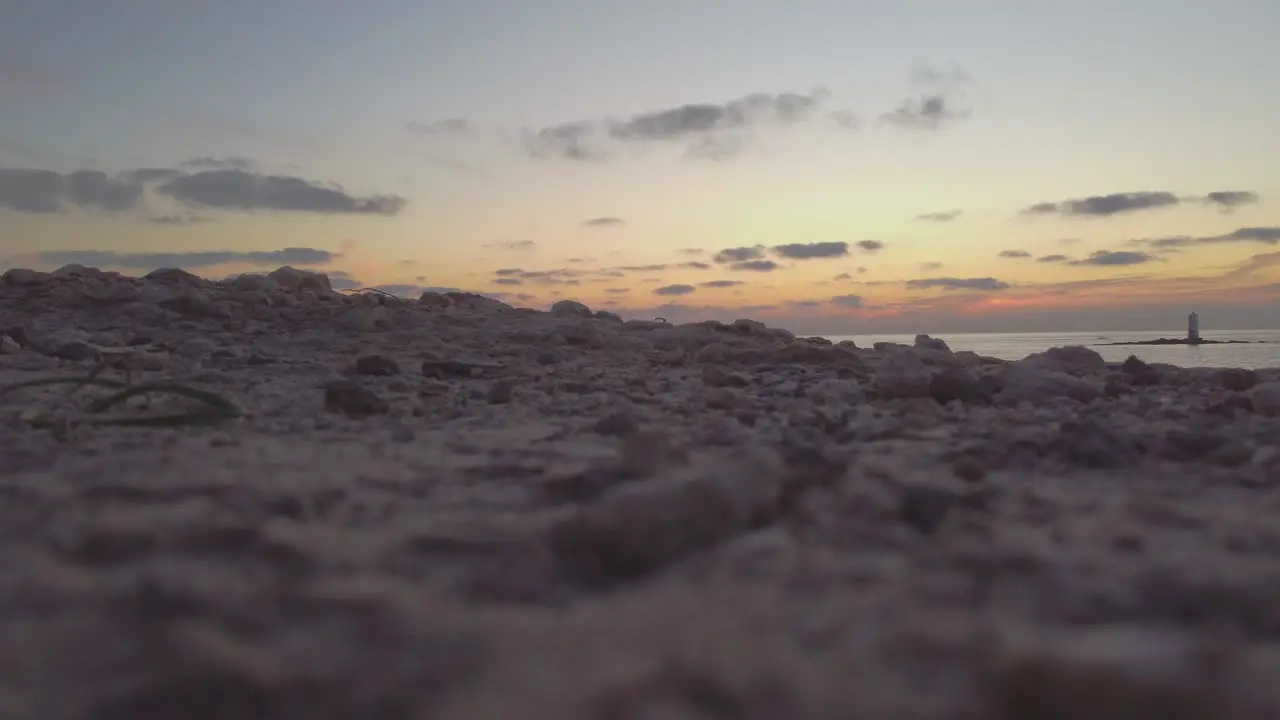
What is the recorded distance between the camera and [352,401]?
285cm

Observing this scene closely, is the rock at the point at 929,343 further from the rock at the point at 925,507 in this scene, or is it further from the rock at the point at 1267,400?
the rock at the point at 925,507

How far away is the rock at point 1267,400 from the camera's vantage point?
9.53ft

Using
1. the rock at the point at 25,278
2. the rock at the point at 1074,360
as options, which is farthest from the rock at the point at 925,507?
the rock at the point at 25,278

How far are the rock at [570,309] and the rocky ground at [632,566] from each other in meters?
6.15

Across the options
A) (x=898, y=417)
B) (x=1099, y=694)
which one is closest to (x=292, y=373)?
(x=898, y=417)

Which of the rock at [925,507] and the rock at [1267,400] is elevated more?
the rock at [1267,400]

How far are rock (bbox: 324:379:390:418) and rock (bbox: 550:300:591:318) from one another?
5862mm

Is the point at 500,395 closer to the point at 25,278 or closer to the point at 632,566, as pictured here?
the point at 632,566

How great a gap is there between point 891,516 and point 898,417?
4.63 feet

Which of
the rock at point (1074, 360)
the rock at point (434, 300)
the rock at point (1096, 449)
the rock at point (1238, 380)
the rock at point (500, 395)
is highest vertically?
the rock at point (434, 300)

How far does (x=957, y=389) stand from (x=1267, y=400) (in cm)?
97

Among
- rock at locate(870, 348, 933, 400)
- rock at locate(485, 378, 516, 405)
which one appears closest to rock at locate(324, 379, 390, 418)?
rock at locate(485, 378, 516, 405)

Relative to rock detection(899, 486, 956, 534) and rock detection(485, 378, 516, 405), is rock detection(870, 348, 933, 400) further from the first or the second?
rock detection(899, 486, 956, 534)

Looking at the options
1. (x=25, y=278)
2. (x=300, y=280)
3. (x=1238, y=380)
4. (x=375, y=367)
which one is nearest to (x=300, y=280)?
(x=300, y=280)
